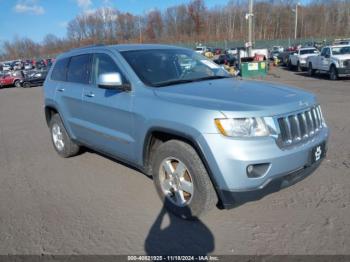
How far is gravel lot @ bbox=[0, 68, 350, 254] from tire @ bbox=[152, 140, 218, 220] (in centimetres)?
16

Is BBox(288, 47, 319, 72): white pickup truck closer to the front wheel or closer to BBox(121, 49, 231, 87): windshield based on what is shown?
the front wheel

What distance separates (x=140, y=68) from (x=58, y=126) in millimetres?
2564

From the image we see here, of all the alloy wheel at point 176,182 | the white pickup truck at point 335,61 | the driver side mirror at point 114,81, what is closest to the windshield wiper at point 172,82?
the driver side mirror at point 114,81

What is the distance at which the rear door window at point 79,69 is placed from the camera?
502cm

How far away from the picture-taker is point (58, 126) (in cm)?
609

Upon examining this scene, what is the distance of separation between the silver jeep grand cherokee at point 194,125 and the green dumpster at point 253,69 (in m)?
17.4

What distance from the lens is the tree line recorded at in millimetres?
102062

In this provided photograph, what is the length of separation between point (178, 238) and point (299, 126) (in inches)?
63.8

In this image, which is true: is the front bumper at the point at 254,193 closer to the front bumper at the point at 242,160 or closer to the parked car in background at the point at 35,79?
the front bumper at the point at 242,160

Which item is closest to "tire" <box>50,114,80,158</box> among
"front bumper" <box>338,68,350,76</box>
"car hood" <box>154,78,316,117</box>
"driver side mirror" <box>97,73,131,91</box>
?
"driver side mirror" <box>97,73,131,91</box>

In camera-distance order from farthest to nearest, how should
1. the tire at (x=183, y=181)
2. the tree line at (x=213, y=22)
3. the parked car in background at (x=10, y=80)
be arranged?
the tree line at (x=213, y=22) → the parked car in background at (x=10, y=80) → the tire at (x=183, y=181)

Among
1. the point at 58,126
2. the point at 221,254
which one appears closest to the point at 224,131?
the point at 221,254

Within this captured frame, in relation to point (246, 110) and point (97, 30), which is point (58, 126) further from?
point (97, 30)

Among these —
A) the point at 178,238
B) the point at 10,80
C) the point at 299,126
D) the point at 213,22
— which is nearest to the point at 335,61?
the point at 299,126
